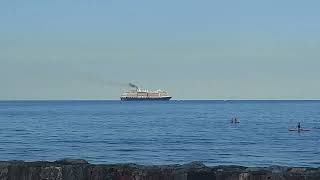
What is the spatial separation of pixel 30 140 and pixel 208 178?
5462 centimetres

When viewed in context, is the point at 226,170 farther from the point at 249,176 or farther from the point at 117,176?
the point at 117,176

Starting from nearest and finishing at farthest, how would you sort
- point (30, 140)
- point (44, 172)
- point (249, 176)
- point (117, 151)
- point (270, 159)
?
point (249, 176) < point (44, 172) < point (270, 159) < point (117, 151) < point (30, 140)

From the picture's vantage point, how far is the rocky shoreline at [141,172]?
1377 cm

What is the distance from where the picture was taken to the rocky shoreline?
1377 centimetres

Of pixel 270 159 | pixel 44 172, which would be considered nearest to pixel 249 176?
pixel 44 172

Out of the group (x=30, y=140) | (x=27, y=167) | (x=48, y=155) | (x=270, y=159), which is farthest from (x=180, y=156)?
(x=27, y=167)

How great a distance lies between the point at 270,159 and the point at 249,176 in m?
33.1

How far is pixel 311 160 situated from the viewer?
153 feet

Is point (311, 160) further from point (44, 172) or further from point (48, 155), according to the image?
point (44, 172)

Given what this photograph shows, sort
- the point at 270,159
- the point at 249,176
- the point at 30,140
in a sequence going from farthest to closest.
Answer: the point at 30,140
the point at 270,159
the point at 249,176

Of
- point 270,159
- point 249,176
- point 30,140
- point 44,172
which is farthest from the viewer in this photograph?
point 30,140

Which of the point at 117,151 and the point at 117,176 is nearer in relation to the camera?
the point at 117,176

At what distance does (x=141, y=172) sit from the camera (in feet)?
46.6

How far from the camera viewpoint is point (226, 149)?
55656mm
